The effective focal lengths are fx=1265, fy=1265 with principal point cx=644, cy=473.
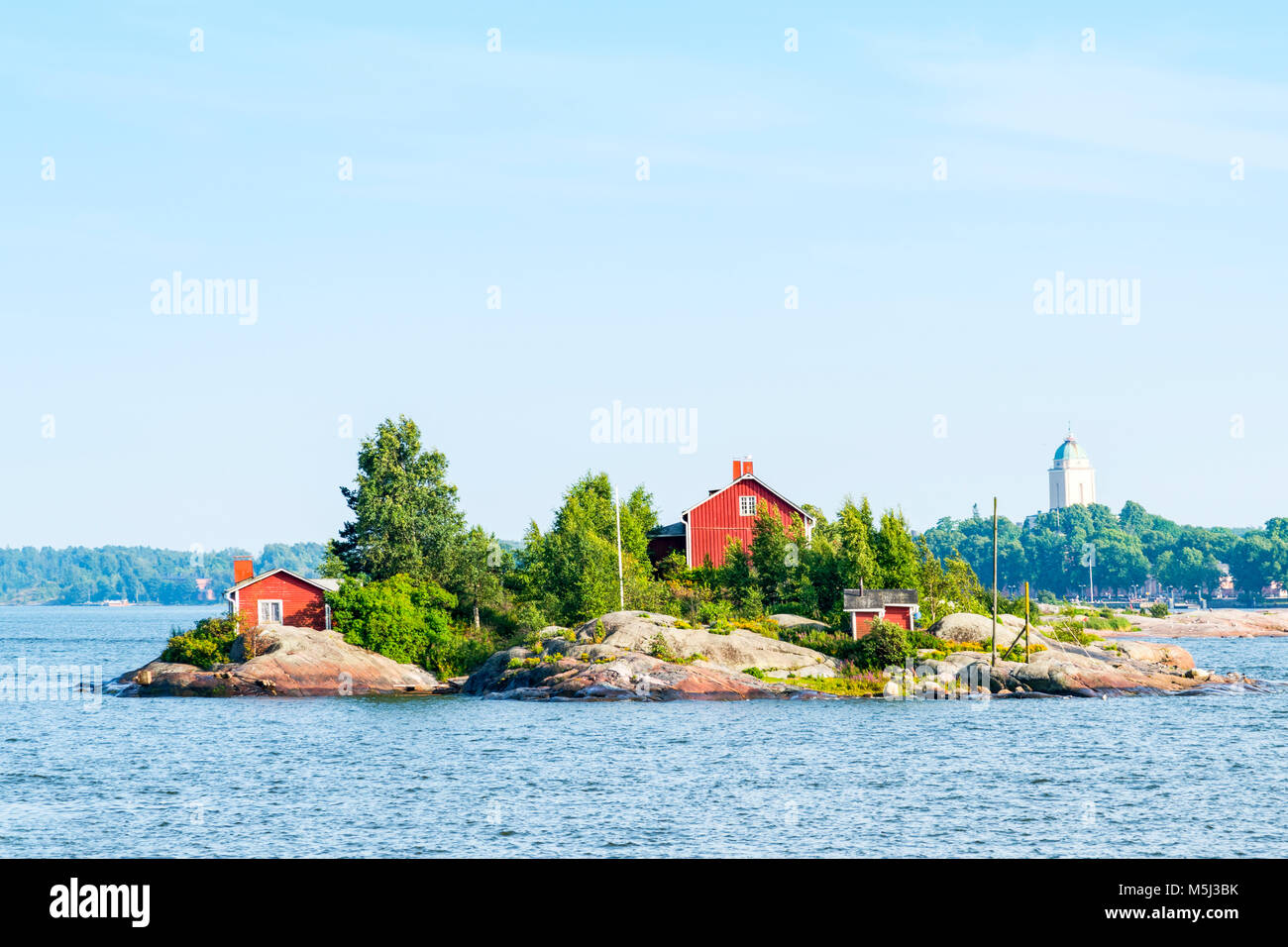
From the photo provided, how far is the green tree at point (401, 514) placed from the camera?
71.7 m

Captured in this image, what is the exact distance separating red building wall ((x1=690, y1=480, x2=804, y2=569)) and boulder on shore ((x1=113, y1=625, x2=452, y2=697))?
20249 mm

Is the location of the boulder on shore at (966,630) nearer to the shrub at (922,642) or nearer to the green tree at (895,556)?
the shrub at (922,642)

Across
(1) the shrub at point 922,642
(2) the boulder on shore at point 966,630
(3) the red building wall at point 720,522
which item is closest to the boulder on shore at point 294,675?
(3) the red building wall at point 720,522

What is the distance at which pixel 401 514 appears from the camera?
2832 inches

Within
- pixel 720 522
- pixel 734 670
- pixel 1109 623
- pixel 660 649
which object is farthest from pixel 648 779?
pixel 1109 623

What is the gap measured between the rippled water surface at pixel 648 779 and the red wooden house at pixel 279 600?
10.00m

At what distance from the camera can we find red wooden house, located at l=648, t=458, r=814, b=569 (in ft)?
254

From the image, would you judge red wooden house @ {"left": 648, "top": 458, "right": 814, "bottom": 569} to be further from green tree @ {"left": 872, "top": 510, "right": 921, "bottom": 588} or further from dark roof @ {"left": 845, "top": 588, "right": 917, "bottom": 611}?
dark roof @ {"left": 845, "top": 588, "right": 917, "bottom": 611}

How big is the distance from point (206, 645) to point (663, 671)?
2509 cm
